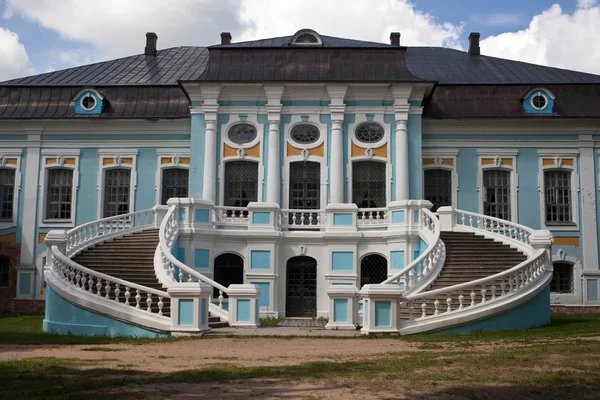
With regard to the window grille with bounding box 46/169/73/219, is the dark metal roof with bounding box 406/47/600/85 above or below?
above

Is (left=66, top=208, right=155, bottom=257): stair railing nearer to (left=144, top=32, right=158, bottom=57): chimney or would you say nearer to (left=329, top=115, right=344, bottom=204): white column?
(left=329, top=115, right=344, bottom=204): white column

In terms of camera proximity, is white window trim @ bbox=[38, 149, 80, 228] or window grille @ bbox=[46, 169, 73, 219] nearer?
white window trim @ bbox=[38, 149, 80, 228]

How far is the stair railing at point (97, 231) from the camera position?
19312 mm

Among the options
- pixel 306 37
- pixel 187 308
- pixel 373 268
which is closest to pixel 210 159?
pixel 306 37

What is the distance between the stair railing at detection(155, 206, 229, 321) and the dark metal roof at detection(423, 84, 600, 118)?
34.4 feet

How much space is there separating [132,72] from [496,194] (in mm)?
14601

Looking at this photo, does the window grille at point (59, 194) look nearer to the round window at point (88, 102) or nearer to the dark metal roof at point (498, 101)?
the round window at point (88, 102)

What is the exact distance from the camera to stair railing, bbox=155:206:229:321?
16562 millimetres

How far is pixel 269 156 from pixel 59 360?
14.6 metres

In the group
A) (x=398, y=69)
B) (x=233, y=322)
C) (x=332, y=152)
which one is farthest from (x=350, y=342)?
(x=398, y=69)

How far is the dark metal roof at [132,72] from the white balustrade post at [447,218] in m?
11.1

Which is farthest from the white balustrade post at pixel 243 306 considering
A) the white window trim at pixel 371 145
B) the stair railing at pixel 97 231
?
the white window trim at pixel 371 145

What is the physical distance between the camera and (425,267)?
17.5 m

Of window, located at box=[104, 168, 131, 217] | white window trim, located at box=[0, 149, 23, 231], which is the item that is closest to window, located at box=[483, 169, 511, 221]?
window, located at box=[104, 168, 131, 217]
